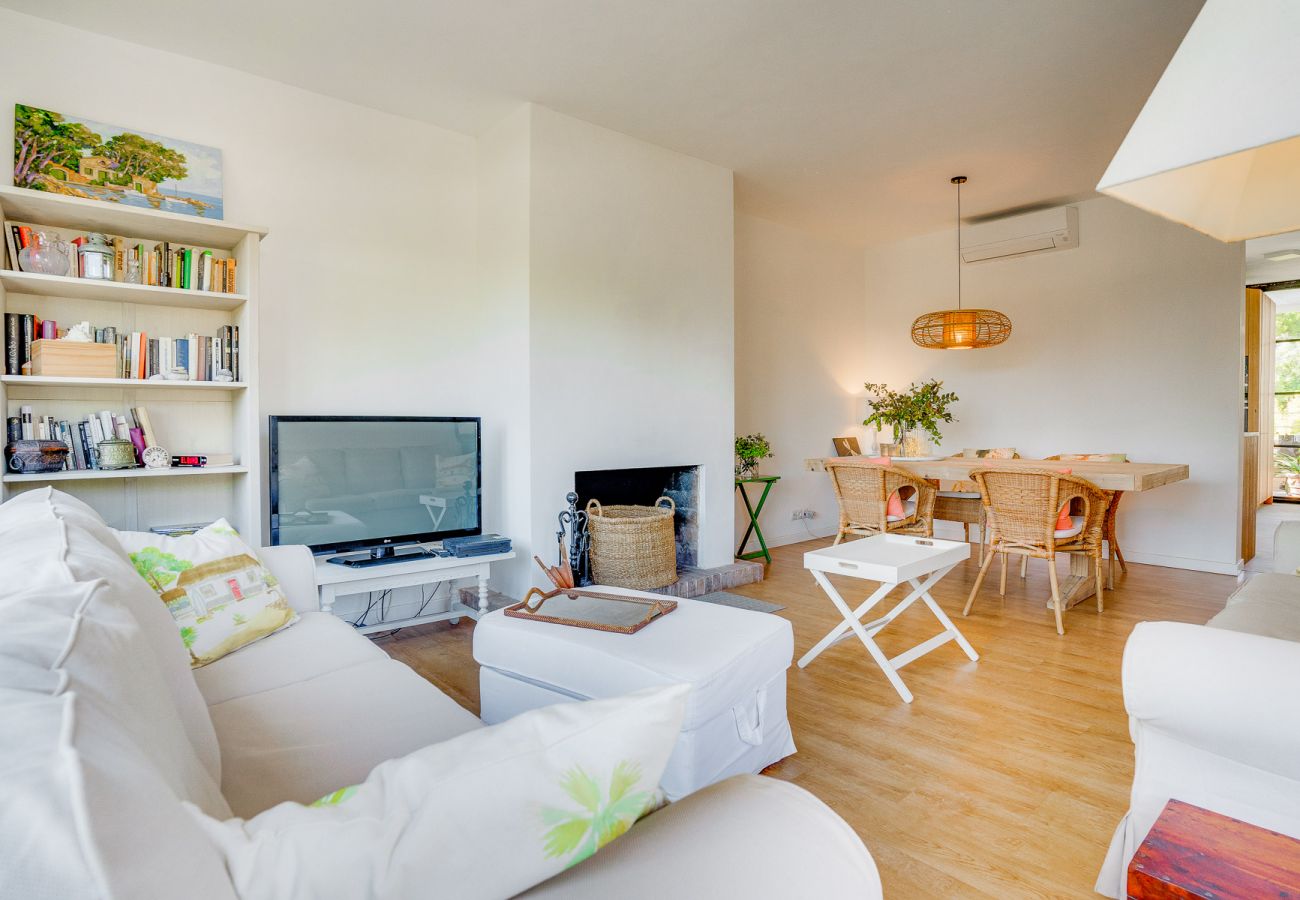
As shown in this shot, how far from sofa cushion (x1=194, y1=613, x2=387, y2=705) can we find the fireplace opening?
2380mm

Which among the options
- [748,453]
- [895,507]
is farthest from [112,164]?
[895,507]

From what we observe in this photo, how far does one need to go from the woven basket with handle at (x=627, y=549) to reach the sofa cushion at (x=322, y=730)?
208 cm

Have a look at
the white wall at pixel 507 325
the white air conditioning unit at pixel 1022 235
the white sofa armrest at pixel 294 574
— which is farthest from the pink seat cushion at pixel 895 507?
the white sofa armrest at pixel 294 574

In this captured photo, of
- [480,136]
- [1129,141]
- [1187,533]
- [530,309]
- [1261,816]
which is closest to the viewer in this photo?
[1129,141]

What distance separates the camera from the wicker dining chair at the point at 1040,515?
3.62m

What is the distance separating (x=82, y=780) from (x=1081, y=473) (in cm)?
435

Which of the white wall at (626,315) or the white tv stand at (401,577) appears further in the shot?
the white wall at (626,315)

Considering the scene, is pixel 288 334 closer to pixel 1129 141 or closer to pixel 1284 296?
pixel 1129 141

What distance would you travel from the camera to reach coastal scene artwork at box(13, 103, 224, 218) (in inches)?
111

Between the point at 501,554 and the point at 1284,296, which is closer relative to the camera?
the point at 501,554

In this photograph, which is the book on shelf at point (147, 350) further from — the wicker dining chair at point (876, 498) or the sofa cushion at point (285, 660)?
the wicker dining chair at point (876, 498)

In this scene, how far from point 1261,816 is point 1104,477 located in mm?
2797

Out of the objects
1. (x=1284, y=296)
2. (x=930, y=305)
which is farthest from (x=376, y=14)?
(x=1284, y=296)

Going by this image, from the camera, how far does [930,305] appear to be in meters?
6.38
